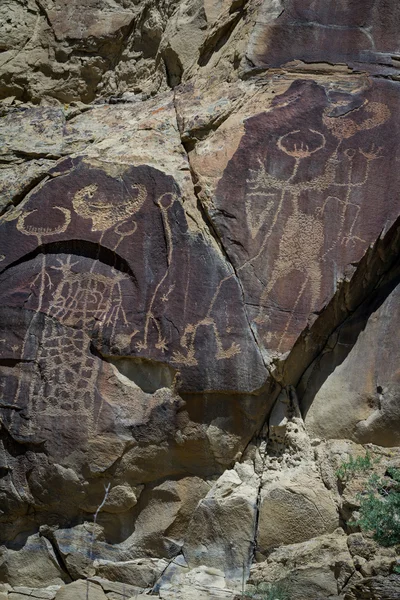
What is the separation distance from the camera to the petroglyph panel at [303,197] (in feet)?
15.5

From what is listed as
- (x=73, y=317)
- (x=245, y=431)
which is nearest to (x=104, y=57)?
(x=73, y=317)

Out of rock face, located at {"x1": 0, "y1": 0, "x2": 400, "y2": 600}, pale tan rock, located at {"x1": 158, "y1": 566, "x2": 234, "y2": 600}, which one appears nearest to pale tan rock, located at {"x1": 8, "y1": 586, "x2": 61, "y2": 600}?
rock face, located at {"x1": 0, "y1": 0, "x2": 400, "y2": 600}

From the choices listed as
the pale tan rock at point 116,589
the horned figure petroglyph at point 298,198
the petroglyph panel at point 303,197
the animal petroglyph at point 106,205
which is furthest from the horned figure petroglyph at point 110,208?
the pale tan rock at point 116,589

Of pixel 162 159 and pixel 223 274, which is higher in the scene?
pixel 162 159

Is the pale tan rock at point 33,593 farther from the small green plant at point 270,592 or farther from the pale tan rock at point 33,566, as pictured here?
the small green plant at point 270,592

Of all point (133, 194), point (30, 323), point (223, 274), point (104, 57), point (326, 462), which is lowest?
point (326, 462)

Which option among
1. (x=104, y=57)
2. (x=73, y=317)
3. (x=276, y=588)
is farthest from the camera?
(x=104, y=57)

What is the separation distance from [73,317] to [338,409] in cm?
148

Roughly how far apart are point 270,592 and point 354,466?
74 centimetres

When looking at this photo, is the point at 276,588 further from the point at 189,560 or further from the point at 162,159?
the point at 162,159

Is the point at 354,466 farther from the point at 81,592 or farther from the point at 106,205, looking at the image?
the point at 106,205

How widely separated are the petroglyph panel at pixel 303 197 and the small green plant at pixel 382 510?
82 cm

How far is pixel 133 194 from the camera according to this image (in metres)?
5.08

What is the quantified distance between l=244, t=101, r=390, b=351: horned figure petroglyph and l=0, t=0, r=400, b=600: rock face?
11 mm
